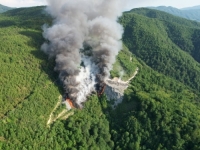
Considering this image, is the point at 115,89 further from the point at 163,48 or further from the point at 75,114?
the point at 163,48

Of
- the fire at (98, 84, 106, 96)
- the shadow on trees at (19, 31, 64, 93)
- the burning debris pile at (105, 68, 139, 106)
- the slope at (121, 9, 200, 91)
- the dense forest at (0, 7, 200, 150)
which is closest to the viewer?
the dense forest at (0, 7, 200, 150)

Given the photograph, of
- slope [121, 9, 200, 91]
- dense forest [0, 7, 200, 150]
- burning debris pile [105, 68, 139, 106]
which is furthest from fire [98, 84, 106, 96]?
slope [121, 9, 200, 91]

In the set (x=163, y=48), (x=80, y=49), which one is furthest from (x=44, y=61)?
(x=163, y=48)

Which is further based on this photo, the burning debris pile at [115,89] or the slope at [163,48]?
the slope at [163,48]

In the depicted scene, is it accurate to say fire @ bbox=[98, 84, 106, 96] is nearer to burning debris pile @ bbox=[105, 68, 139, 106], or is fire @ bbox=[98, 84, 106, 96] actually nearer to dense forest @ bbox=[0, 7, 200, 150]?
burning debris pile @ bbox=[105, 68, 139, 106]

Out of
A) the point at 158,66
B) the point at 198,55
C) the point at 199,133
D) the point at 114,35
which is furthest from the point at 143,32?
the point at 199,133

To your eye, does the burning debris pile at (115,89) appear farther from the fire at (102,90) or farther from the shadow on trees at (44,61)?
the shadow on trees at (44,61)

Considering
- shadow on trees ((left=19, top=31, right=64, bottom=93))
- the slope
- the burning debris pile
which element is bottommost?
the slope

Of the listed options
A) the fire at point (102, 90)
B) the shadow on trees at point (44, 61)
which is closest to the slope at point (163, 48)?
the fire at point (102, 90)

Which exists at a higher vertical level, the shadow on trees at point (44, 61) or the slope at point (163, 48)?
the shadow on trees at point (44, 61)

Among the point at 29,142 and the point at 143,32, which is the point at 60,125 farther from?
the point at 143,32

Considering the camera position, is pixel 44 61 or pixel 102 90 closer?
pixel 44 61
